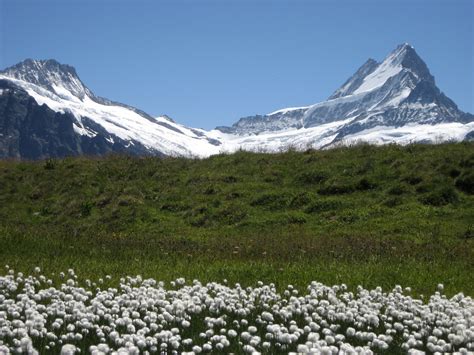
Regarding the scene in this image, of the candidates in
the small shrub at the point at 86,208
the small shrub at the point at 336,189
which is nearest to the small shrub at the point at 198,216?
the small shrub at the point at 86,208

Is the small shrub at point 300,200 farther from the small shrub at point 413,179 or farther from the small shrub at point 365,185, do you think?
the small shrub at point 413,179

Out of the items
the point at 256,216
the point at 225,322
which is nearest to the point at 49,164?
the point at 256,216

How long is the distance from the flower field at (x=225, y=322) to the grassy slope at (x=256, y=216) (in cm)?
268

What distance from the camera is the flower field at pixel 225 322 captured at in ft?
28.8

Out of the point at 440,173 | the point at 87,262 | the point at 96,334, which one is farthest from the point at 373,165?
the point at 96,334

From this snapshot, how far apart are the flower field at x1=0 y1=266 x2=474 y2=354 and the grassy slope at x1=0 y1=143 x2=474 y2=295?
268cm

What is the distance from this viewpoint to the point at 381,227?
2414 cm

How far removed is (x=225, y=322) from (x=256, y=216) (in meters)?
17.3

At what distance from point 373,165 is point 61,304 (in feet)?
75.6

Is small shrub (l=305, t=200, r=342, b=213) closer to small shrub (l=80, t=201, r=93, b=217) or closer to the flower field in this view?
small shrub (l=80, t=201, r=93, b=217)

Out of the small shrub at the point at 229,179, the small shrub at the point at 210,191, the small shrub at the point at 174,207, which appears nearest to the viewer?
the small shrub at the point at 174,207

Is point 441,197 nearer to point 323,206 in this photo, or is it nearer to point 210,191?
point 323,206

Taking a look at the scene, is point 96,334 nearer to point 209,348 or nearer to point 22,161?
point 209,348

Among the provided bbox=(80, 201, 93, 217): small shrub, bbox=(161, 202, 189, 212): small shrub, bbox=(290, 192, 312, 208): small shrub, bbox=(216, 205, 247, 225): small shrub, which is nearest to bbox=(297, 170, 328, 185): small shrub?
bbox=(290, 192, 312, 208): small shrub
